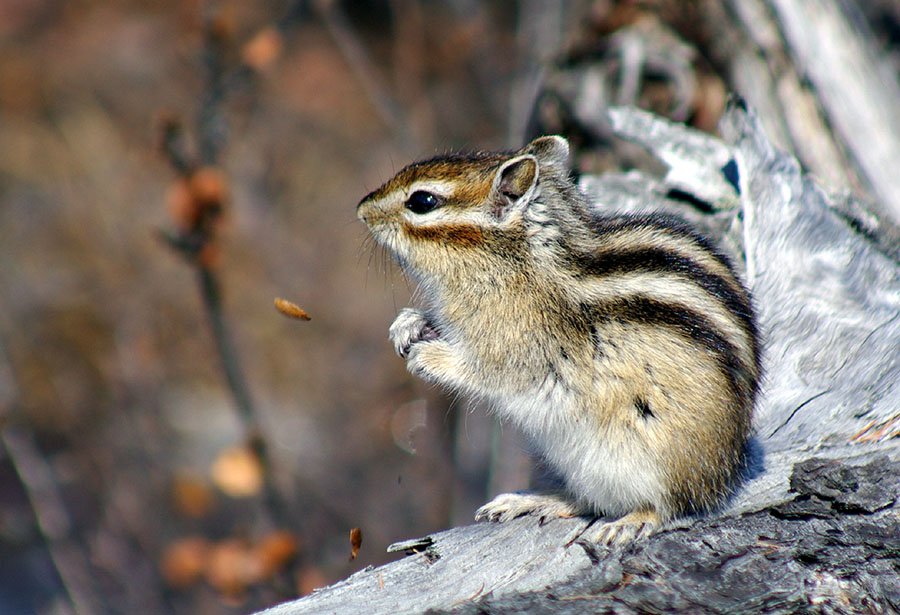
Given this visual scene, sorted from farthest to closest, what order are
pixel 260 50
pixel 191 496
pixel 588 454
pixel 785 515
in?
1. pixel 191 496
2. pixel 260 50
3. pixel 588 454
4. pixel 785 515

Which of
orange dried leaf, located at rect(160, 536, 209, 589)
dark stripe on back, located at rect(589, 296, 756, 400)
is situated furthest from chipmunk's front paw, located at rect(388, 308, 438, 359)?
orange dried leaf, located at rect(160, 536, 209, 589)

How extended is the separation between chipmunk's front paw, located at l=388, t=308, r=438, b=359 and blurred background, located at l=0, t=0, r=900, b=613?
0.36 meters

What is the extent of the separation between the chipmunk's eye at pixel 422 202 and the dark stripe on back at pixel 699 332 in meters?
0.80

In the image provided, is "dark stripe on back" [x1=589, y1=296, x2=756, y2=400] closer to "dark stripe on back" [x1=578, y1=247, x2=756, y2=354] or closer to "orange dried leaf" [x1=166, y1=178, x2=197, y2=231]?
"dark stripe on back" [x1=578, y1=247, x2=756, y2=354]

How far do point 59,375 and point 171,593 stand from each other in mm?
2636

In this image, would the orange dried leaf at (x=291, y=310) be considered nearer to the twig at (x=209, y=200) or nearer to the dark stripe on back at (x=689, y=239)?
the twig at (x=209, y=200)

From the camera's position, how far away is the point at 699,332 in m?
3.20

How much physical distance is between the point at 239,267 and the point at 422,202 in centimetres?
579

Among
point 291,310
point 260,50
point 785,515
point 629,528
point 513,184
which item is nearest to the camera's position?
point 785,515

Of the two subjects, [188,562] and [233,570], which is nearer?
[233,570]

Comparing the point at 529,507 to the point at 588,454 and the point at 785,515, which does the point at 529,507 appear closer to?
the point at 588,454

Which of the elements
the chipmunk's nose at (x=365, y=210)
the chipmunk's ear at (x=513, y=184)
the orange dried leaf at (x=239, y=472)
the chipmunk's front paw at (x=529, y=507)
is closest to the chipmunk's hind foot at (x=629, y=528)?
the chipmunk's front paw at (x=529, y=507)

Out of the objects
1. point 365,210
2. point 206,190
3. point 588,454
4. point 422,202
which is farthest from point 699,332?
point 206,190

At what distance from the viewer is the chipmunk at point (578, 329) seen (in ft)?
10.4
